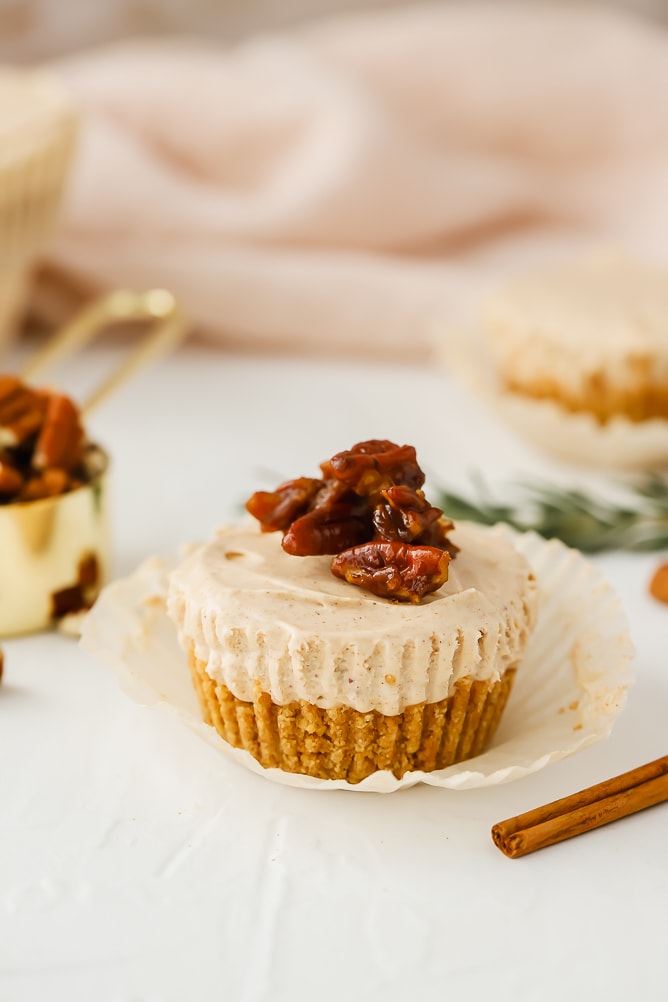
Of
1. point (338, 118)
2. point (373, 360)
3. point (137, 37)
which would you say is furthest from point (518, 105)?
point (137, 37)

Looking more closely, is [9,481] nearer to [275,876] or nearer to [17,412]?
[17,412]

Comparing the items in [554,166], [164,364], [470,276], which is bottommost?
[164,364]

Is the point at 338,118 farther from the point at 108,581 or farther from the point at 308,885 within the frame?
the point at 308,885

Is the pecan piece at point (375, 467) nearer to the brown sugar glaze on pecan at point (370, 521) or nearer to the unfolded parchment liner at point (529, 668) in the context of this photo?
the brown sugar glaze on pecan at point (370, 521)

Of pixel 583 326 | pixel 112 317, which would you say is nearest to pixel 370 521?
pixel 112 317

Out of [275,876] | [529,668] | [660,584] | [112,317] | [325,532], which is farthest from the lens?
[112,317]

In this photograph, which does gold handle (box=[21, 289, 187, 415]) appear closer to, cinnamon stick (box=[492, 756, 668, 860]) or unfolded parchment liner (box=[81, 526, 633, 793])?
unfolded parchment liner (box=[81, 526, 633, 793])
